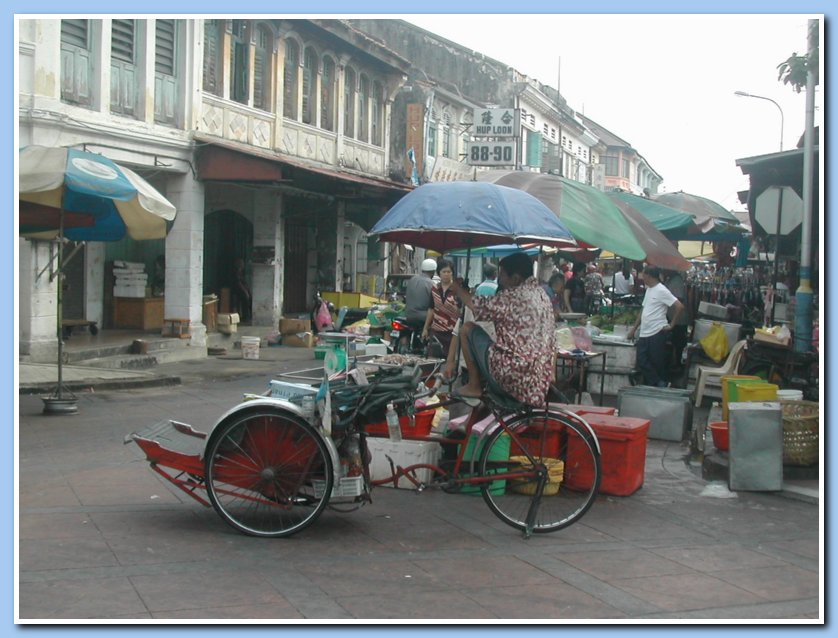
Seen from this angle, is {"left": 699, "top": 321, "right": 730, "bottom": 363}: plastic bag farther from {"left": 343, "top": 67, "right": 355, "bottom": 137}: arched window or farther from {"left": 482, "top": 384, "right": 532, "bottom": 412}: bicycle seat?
{"left": 343, "top": 67, "right": 355, "bottom": 137}: arched window

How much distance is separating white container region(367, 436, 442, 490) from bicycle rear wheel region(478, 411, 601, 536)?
495 millimetres

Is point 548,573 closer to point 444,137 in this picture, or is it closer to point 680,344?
point 680,344

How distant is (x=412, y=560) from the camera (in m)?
5.57

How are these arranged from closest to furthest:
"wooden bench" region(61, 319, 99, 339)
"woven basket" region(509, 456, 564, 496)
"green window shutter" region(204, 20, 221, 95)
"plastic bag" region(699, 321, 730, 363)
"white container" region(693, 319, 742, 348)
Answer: "woven basket" region(509, 456, 564, 496)
"plastic bag" region(699, 321, 730, 363)
"white container" region(693, 319, 742, 348)
"wooden bench" region(61, 319, 99, 339)
"green window shutter" region(204, 20, 221, 95)

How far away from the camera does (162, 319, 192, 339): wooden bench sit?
17453mm

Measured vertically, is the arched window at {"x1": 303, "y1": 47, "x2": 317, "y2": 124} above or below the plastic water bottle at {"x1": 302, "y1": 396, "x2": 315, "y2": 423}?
above

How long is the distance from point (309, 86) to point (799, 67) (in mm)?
15527

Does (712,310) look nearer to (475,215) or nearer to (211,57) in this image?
(475,215)

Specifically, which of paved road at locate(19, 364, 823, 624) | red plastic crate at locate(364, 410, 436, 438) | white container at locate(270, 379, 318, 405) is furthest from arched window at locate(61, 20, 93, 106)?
white container at locate(270, 379, 318, 405)

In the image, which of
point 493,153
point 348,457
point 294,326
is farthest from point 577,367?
point 493,153

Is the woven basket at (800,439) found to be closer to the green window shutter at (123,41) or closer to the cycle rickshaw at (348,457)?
the cycle rickshaw at (348,457)

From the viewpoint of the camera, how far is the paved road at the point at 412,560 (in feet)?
15.6

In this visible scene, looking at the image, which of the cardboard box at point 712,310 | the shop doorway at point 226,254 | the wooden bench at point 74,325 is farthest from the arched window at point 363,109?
the cardboard box at point 712,310

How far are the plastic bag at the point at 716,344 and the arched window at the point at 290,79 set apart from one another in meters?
11.9
